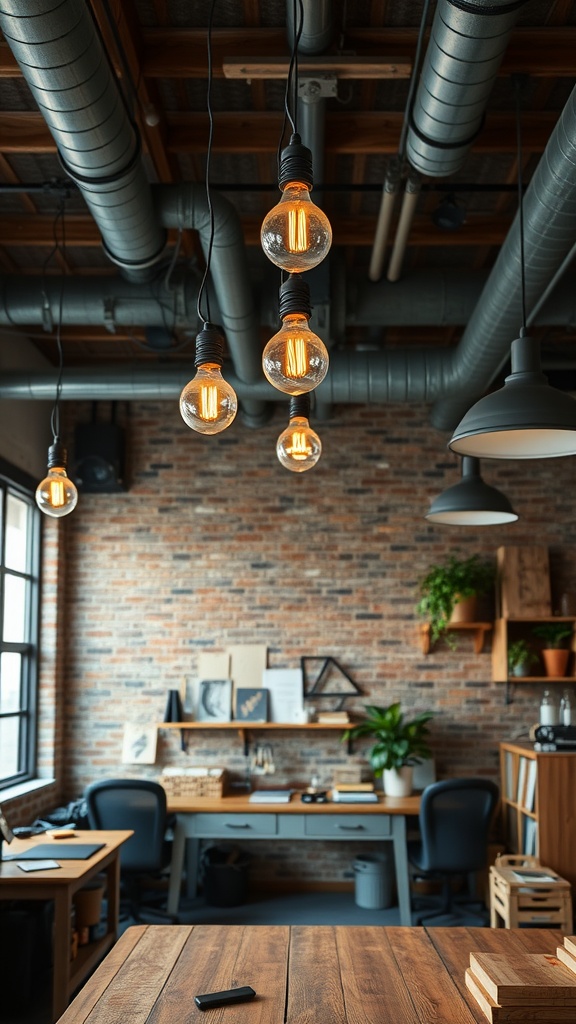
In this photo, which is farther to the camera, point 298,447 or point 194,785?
→ point 194,785

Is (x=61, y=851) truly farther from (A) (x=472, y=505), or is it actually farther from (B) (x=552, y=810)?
(B) (x=552, y=810)

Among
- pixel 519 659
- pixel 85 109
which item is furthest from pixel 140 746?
pixel 85 109

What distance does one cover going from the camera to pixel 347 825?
621 centimetres

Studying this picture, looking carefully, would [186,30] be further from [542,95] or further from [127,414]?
[127,414]

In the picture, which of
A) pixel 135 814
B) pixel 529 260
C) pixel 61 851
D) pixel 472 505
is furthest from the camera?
pixel 135 814

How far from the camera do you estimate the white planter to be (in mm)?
6605

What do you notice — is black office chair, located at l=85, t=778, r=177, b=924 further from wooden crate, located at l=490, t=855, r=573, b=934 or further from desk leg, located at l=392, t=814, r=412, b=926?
wooden crate, located at l=490, t=855, r=573, b=934

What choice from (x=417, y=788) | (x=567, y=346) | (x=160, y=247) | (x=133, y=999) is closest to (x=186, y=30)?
(x=160, y=247)

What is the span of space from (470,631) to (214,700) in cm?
201

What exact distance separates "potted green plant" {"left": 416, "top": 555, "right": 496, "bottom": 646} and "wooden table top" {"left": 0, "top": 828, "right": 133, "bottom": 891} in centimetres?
266

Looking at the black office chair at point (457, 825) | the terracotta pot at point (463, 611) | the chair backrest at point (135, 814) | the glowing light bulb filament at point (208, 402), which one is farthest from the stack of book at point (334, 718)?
the glowing light bulb filament at point (208, 402)

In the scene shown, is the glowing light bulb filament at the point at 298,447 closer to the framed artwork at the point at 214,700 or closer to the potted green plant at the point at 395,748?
the potted green plant at the point at 395,748

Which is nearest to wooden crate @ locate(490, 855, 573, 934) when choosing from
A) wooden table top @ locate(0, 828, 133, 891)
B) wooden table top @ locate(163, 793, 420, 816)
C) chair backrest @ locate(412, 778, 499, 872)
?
chair backrest @ locate(412, 778, 499, 872)

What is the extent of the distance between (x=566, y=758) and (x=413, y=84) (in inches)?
162
